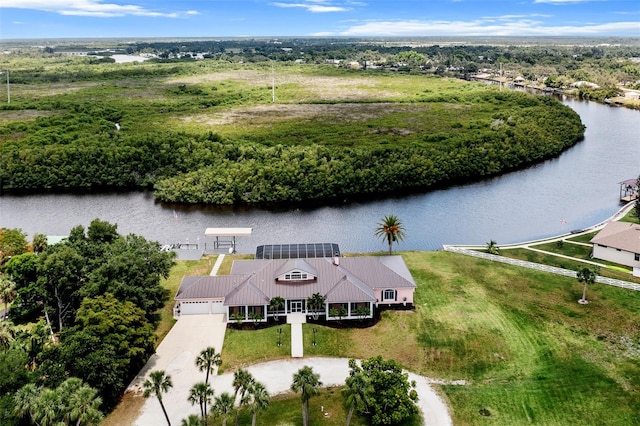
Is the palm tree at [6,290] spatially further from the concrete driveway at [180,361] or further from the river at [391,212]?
the river at [391,212]

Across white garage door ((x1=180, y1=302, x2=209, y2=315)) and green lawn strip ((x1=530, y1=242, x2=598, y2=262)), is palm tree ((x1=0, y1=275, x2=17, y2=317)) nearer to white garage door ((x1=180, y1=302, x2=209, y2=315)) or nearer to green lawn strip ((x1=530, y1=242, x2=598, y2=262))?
white garage door ((x1=180, y1=302, x2=209, y2=315))

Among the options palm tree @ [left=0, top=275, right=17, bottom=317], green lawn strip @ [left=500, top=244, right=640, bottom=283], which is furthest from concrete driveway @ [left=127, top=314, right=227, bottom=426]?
green lawn strip @ [left=500, top=244, right=640, bottom=283]

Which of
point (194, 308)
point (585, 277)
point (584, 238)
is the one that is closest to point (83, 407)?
point (194, 308)

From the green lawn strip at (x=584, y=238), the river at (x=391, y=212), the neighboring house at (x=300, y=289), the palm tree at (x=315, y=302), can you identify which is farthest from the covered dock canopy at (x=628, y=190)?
the palm tree at (x=315, y=302)

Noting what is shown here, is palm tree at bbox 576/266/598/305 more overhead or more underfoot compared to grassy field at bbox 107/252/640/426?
more overhead

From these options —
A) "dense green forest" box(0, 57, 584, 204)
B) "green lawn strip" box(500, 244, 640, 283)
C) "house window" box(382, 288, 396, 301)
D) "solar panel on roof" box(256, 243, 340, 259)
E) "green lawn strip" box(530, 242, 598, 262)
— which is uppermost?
"dense green forest" box(0, 57, 584, 204)

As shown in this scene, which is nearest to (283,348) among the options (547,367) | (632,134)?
(547,367)
